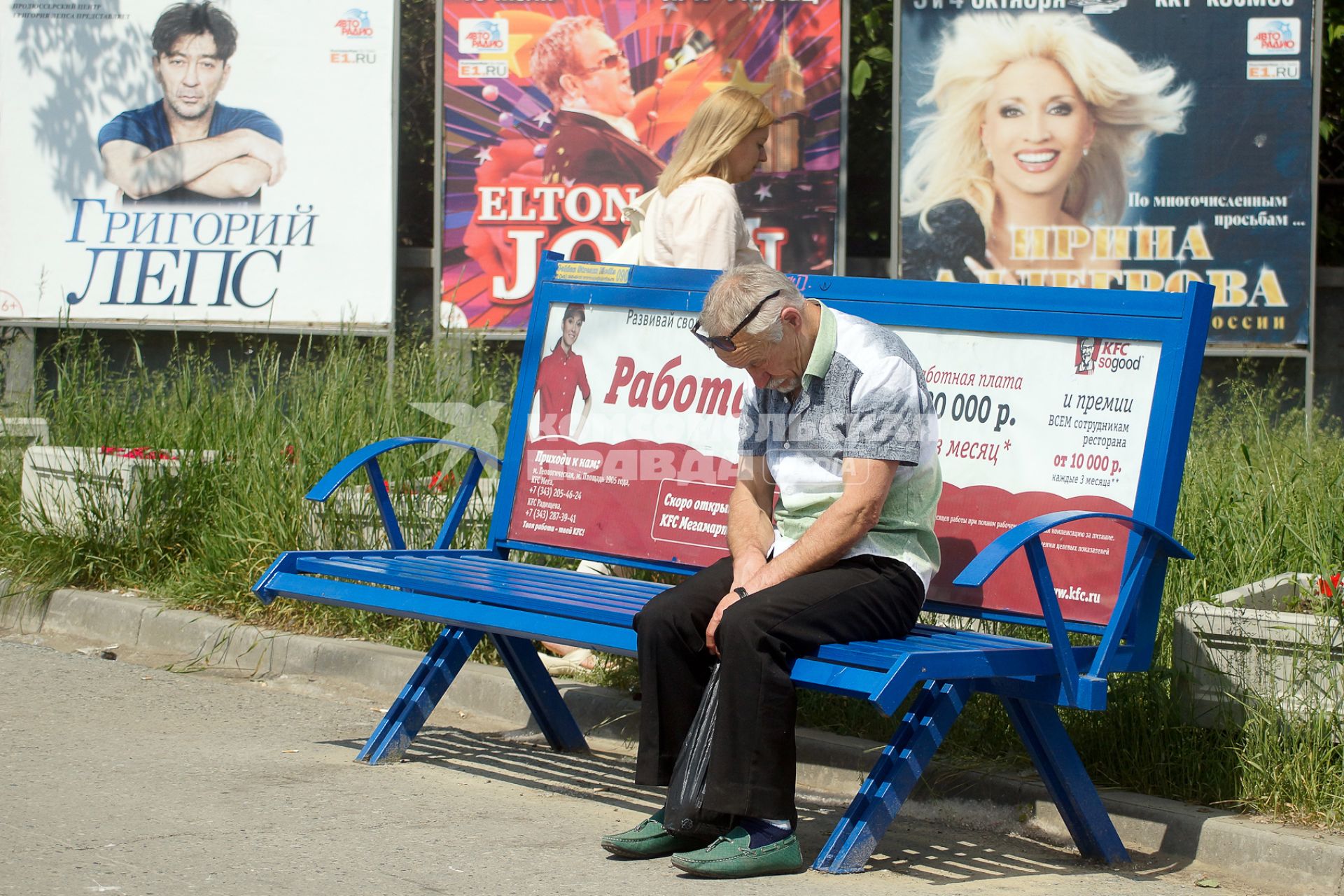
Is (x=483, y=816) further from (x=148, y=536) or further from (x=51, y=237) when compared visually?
(x=51, y=237)

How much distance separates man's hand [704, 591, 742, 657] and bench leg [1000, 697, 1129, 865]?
73 cm

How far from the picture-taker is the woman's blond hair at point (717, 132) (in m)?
5.66

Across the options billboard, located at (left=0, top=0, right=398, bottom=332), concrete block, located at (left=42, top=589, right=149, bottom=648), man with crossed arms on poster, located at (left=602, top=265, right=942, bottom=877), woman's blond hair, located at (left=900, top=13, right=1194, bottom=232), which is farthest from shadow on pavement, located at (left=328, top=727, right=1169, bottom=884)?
billboard, located at (left=0, top=0, right=398, bottom=332)

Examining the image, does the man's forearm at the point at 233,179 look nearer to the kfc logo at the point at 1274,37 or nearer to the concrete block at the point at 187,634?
the concrete block at the point at 187,634

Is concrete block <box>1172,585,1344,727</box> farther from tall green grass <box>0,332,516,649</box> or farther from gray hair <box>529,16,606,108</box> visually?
gray hair <box>529,16,606,108</box>

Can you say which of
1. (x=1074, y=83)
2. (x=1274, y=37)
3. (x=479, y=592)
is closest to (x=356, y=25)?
(x=1074, y=83)

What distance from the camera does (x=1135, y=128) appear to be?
9.37m

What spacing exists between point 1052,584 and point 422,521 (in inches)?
127

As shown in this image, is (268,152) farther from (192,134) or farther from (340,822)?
(340,822)

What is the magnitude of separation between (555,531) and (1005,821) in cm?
171

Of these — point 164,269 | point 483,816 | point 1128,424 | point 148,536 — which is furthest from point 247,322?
point 1128,424

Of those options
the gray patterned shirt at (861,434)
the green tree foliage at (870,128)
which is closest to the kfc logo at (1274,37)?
the green tree foliage at (870,128)

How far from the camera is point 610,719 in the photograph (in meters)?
5.43

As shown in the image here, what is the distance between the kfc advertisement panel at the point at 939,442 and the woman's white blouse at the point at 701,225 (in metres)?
0.57
